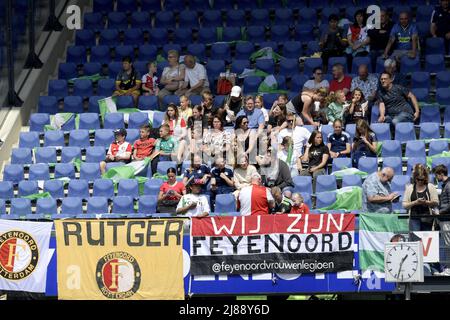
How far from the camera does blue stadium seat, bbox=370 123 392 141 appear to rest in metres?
17.1

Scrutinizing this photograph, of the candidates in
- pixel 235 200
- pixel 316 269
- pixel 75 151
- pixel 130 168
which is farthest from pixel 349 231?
pixel 75 151

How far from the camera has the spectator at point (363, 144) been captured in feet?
53.9

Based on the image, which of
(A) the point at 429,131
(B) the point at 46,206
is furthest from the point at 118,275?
(A) the point at 429,131

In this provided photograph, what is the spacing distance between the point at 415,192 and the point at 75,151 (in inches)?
235

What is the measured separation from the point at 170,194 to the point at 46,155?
316cm

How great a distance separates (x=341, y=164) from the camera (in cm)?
1645

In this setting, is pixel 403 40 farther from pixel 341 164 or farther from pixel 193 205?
pixel 193 205

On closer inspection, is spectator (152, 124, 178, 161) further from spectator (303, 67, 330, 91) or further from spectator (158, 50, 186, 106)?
spectator (303, 67, 330, 91)

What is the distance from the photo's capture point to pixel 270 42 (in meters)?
19.8

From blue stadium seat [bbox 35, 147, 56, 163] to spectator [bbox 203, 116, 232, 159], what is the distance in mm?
2785

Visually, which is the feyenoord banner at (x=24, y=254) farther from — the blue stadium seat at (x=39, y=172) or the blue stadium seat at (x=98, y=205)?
the blue stadium seat at (x=39, y=172)

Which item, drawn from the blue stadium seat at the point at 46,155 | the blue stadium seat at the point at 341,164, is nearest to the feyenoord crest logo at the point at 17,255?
the blue stadium seat at the point at 46,155

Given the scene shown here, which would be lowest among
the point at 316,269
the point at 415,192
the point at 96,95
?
the point at 316,269
